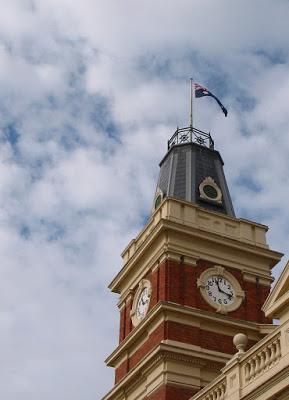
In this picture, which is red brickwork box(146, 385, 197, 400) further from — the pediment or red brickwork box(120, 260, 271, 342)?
the pediment

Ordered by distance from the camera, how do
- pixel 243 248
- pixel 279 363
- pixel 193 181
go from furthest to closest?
pixel 193 181 → pixel 243 248 → pixel 279 363

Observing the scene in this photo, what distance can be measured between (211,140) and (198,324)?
42.2ft

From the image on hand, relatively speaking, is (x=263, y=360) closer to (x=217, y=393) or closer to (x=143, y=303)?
(x=217, y=393)

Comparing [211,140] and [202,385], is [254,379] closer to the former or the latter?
[202,385]

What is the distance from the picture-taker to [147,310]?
114 feet

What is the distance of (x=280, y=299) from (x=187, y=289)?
13.0 m

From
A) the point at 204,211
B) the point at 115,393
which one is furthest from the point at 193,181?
the point at 115,393

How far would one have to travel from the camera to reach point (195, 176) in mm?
39188

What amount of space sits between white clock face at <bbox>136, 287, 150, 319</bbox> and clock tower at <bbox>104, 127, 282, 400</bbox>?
50mm

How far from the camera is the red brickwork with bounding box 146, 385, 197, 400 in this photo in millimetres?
30406

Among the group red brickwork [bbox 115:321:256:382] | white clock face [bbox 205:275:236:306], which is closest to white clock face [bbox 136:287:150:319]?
red brickwork [bbox 115:321:256:382]

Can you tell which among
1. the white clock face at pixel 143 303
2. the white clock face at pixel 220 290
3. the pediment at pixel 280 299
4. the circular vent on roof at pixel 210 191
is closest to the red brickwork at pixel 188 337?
the white clock face at pixel 220 290

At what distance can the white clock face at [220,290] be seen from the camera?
34344mm

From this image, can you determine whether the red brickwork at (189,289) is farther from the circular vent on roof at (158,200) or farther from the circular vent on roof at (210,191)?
the circular vent on roof at (210,191)
